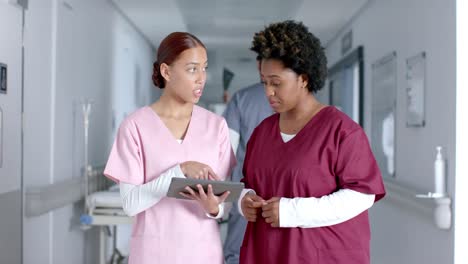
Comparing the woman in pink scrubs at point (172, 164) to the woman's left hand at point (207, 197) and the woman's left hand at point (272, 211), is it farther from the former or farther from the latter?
the woman's left hand at point (272, 211)

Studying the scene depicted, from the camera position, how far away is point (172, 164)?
1842mm

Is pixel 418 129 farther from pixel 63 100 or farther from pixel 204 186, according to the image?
pixel 204 186

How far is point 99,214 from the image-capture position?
411cm

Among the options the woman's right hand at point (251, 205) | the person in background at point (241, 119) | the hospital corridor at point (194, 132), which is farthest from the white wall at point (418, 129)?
the woman's right hand at point (251, 205)

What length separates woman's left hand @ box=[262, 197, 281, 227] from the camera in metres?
1.71

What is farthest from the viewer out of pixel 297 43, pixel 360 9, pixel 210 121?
pixel 360 9

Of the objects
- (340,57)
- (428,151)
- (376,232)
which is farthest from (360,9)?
(428,151)

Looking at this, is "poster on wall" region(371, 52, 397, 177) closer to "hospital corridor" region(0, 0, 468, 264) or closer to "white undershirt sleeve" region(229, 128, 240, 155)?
"hospital corridor" region(0, 0, 468, 264)

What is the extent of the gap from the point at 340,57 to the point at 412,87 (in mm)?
4019

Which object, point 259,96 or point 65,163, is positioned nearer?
point 259,96

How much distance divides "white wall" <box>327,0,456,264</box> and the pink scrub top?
1.74m
